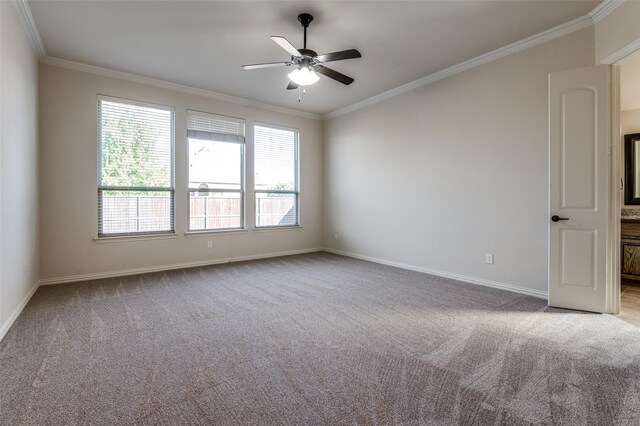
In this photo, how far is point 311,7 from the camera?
9.57 feet

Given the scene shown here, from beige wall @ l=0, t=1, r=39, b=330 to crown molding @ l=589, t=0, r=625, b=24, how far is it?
522 cm

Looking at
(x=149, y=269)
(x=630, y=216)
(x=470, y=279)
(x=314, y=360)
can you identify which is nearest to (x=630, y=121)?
(x=630, y=216)

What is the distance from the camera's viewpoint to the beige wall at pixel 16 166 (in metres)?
2.54

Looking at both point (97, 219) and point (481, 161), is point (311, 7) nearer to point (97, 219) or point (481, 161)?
point (481, 161)

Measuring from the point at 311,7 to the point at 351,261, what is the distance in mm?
3965

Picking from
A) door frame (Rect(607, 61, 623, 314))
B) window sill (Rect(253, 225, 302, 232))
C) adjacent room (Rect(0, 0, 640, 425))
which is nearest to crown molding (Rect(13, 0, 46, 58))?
adjacent room (Rect(0, 0, 640, 425))

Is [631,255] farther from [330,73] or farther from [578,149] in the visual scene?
[330,73]

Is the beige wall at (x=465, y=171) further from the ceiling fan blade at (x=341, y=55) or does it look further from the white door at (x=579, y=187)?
the ceiling fan blade at (x=341, y=55)

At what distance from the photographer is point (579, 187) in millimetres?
3047

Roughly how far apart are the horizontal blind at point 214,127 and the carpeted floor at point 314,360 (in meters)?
2.78

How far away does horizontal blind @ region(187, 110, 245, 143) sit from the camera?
509 cm

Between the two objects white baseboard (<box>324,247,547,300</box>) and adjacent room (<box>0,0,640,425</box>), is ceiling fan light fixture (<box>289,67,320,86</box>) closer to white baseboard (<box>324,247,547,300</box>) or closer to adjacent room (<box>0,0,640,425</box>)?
adjacent room (<box>0,0,640,425</box>)

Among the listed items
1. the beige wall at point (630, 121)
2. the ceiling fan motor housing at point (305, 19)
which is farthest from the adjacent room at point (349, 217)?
the beige wall at point (630, 121)

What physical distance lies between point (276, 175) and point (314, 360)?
14.6 ft
